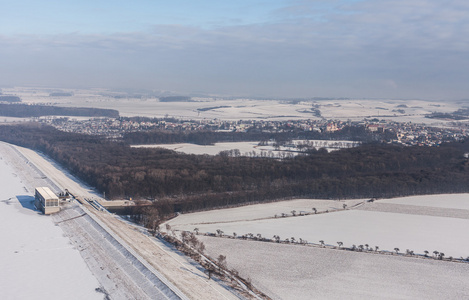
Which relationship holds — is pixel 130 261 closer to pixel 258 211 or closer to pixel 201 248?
pixel 201 248

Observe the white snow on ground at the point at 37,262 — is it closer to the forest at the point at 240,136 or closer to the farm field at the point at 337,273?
the farm field at the point at 337,273

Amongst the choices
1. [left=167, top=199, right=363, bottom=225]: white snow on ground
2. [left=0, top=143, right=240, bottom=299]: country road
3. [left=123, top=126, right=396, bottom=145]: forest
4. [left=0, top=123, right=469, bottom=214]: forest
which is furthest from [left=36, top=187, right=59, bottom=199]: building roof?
[left=123, top=126, right=396, bottom=145]: forest

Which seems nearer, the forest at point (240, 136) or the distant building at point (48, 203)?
the distant building at point (48, 203)

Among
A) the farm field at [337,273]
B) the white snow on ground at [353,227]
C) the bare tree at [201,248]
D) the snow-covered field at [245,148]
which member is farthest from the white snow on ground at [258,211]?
the snow-covered field at [245,148]

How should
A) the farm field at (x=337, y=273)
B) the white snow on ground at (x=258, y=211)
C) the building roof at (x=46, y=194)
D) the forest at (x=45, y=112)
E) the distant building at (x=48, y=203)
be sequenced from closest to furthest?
the farm field at (x=337, y=273), the distant building at (x=48, y=203), the white snow on ground at (x=258, y=211), the building roof at (x=46, y=194), the forest at (x=45, y=112)

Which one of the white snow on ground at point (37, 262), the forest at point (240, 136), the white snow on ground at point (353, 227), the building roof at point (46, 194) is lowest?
the white snow on ground at point (37, 262)

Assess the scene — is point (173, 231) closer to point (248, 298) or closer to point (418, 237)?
point (248, 298)

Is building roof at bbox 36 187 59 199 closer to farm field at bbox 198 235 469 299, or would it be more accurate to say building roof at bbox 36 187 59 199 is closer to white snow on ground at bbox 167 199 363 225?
white snow on ground at bbox 167 199 363 225
